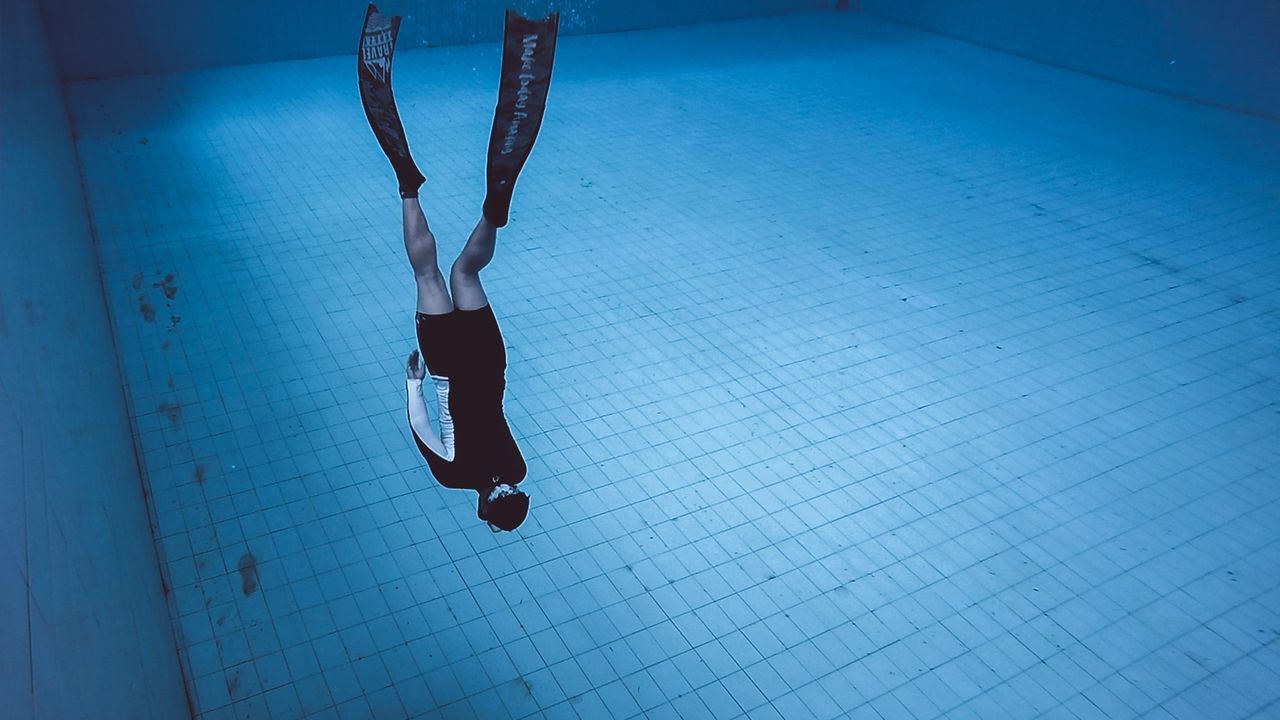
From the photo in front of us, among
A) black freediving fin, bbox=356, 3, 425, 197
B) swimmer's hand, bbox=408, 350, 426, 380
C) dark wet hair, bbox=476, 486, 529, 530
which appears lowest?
dark wet hair, bbox=476, 486, 529, 530

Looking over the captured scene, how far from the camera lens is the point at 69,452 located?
1.35 meters

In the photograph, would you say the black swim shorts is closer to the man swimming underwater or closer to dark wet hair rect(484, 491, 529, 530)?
the man swimming underwater

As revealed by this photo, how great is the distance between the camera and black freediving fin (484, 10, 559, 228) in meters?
1.75

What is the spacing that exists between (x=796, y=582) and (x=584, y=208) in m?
2.60

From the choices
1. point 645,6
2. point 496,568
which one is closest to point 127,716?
point 496,568

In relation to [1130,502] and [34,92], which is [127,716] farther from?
[1130,502]

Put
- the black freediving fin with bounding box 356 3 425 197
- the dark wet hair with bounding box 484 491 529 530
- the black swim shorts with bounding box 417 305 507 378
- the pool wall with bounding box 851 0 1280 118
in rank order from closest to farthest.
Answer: the black freediving fin with bounding box 356 3 425 197
the dark wet hair with bounding box 484 491 529 530
the black swim shorts with bounding box 417 305 507 378
the pool wall with bounding box 851 0 1280 118

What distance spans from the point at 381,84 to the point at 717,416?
5.42ft

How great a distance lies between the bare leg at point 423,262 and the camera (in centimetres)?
222

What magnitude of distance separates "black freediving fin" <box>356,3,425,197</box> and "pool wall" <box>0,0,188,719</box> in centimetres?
69

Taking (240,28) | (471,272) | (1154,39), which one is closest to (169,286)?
(471,272)

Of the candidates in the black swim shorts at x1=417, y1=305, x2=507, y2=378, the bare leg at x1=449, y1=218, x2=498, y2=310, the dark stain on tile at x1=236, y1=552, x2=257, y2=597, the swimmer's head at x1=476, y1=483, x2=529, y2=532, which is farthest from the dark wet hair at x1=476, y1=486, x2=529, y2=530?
the dark stain on tile at x1=236, y1=552, x2=257, y2=597

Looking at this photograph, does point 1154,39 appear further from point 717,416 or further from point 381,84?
point 381,84

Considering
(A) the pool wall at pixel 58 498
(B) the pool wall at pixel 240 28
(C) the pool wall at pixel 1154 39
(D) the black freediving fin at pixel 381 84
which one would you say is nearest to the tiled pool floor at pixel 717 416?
(B) the pool wall at pixel 240 28
